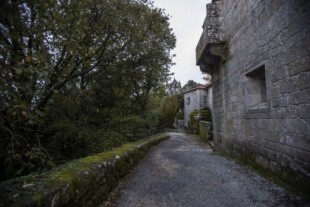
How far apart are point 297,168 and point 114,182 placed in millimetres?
3011

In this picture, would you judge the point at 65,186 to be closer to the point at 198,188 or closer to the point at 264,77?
the point at 198,188

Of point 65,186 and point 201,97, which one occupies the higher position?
point 201,97

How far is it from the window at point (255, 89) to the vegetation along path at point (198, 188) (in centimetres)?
163

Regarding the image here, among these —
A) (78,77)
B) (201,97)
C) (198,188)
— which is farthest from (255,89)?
(201,97)

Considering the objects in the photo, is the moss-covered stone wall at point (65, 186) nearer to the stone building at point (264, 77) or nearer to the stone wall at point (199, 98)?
the stone building at point (264, 77)

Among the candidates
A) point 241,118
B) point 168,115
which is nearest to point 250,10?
point 241,118

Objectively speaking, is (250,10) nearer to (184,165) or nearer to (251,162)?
(251,162)

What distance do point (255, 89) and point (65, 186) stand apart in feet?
16.4

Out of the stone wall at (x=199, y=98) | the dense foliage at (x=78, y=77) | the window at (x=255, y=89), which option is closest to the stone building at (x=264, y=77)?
the window at (x=255, y=89)

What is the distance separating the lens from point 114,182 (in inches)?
171

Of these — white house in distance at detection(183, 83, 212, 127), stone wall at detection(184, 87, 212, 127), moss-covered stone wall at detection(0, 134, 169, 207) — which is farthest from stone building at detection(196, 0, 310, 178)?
stone wall at detection(184, 87, 212, 127)

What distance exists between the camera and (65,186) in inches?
98.3

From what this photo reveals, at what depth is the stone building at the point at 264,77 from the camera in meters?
3.74

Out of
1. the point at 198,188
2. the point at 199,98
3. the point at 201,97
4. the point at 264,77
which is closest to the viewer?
the point at 198,188
